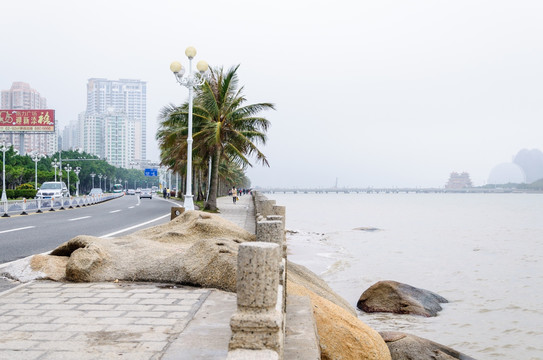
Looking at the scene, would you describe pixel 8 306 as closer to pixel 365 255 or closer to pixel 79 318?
pixel 79 318

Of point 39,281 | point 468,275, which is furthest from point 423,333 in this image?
point 468,275

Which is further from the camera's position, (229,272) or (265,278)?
(229,272)

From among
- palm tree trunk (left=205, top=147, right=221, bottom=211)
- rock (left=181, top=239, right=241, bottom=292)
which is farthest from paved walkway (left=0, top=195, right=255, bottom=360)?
palm tree trunk (left=205, top=147, right=221, bottom=211)

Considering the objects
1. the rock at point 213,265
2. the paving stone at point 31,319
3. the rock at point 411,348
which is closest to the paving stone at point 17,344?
the paving stone at point 31,319

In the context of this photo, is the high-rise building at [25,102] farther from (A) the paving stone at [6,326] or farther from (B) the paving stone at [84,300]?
(A) the paving stone at [6,326]

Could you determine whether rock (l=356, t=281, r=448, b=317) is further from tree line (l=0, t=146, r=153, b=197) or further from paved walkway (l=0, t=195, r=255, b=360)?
tree line (l=0, t=146, r=153, b=197)

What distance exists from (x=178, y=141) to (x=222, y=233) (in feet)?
72.7

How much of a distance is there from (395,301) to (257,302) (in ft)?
33.8

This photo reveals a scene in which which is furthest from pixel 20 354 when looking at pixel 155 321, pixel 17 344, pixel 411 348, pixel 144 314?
pixel 411 348

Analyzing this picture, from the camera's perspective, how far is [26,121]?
229ft

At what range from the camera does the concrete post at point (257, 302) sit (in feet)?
9.51

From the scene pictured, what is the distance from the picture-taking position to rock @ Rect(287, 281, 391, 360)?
5547 millimetres

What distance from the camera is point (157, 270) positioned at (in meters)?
6.70

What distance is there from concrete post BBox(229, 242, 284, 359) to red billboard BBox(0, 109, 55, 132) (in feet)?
246
